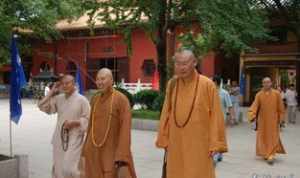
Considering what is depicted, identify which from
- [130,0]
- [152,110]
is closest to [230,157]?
[152,110]

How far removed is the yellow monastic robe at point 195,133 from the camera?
579 cm

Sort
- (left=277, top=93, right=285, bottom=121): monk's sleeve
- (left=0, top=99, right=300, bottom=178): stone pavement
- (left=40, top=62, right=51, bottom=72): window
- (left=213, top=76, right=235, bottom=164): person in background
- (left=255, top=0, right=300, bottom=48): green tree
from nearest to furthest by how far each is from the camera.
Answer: (left=0, top=99, right=300, bottom=178): stone pavement → (left=213, top=76, right=235, bottom=164): person in background → (left=277, top=93, right=285, bottom=121): monk's sleeve → (left=255, top=0, right=300, bottom=48): green tree → (left=40, top=62, right=51, bottom=72): window

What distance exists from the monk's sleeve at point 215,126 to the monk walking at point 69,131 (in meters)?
1.70

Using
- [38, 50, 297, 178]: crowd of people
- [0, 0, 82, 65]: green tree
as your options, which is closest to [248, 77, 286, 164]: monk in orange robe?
[0, 0, 82, 65]: green tree

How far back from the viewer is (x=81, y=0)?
20.1 meters

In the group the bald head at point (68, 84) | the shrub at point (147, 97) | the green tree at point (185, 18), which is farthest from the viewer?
the shrub at point (147, 97)

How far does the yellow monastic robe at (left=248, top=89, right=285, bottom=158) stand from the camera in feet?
36.9

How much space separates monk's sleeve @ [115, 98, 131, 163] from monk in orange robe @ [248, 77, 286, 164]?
5471 millimetres

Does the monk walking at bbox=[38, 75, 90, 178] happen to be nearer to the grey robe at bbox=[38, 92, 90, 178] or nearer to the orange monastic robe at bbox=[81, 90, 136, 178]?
the grey robe at bbox=[38, 92, 90, 178]

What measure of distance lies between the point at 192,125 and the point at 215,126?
0.80ft

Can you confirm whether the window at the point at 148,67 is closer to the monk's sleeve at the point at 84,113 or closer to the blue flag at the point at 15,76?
the blue flag at the point at 15,76

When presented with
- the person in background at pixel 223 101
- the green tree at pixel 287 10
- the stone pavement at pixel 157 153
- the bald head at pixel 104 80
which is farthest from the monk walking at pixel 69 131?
the green tree at pixel 287 10

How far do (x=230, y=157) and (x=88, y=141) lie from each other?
18.7 feet

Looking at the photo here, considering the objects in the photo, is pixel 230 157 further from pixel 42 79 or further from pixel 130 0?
pixel 42 79
